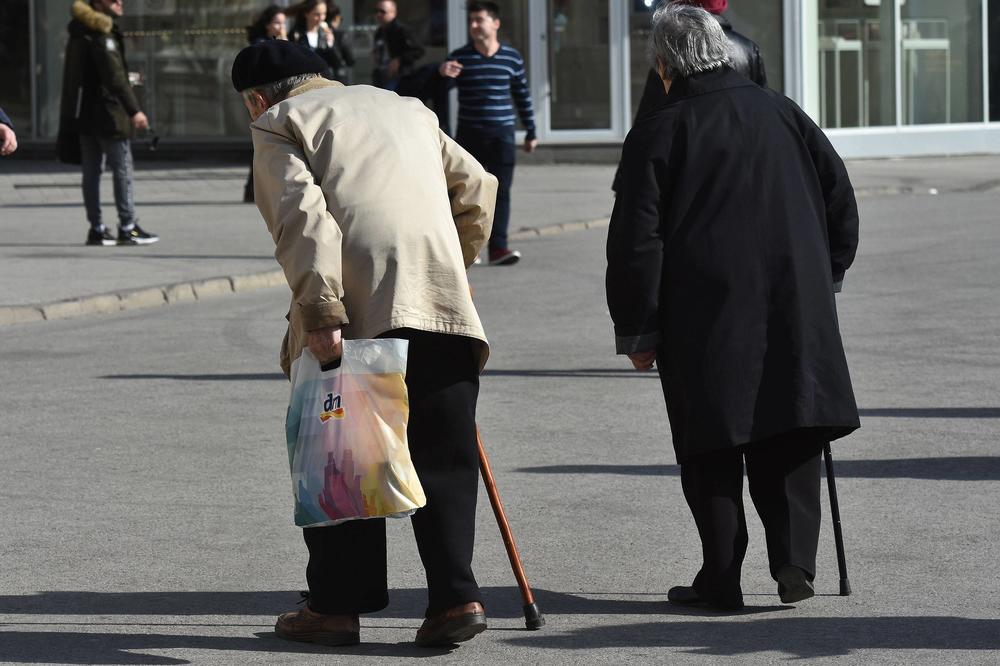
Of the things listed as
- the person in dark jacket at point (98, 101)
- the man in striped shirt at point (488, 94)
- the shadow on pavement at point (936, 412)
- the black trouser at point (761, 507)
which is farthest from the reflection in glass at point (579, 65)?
the black trouser at point (761, 507)

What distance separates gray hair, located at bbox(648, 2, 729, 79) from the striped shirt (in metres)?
8.75

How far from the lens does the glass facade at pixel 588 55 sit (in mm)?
25328

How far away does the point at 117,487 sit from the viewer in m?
6.84

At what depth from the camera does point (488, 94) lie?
13852mm

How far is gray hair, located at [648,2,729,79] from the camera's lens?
4969 millimetres

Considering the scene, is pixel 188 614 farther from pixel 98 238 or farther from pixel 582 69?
pixel 582 69

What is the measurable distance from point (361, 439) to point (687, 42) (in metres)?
1.44

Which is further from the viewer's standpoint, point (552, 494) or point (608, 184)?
point (608, 184)

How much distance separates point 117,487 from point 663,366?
8.72ft

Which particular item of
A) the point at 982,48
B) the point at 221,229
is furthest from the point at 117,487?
the point at 982,48

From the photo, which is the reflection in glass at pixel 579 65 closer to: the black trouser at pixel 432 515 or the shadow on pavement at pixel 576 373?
the shadow on pavement at pixel 576 373

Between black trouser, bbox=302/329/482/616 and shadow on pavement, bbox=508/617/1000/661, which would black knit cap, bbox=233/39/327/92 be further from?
shadow on pavement, bbox=508/617/1000/661

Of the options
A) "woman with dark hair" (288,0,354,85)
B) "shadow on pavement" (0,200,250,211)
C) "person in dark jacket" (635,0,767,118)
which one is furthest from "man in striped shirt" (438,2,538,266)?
"person in dark jacket" (635,0,767,118)

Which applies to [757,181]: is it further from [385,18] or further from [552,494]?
[385,18]
